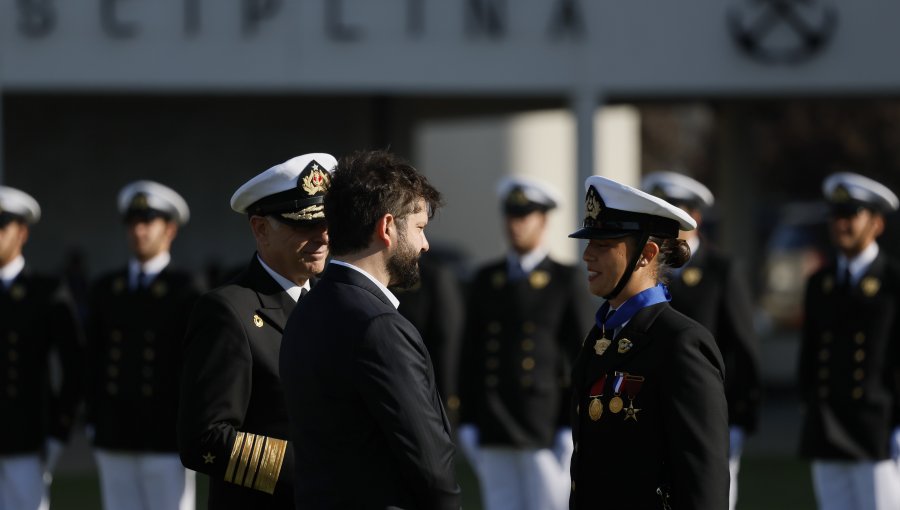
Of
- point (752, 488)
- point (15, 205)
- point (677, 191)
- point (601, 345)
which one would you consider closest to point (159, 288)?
point (15, 205)

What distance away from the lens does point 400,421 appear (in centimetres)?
340

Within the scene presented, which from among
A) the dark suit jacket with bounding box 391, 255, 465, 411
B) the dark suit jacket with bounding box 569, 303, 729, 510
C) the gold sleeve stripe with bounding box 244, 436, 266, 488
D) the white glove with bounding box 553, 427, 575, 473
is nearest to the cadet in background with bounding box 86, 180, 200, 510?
the white glove with bounding box 553, 427, 575, 473

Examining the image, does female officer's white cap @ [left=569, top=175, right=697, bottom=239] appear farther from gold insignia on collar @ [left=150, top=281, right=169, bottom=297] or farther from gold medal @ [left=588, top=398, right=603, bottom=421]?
gold insignia on collar @ [left=150, top=281, right=169, bottom=297]

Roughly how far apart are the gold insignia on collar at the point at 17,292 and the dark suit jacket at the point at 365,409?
4241 mm

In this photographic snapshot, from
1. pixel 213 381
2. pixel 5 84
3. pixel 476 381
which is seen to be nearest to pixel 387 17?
pixel 5 84

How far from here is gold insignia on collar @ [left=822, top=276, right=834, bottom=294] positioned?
7285 mm

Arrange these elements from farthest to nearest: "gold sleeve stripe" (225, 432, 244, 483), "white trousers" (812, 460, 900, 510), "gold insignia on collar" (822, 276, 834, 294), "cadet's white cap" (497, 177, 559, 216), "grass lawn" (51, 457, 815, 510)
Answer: "grass lawn" (51, 457, 815, 510)
"cadet's white cap" (497, 177, 559, 216)
"gold insignia on collar" (822, 276, 834, 294)
"white trousers" (812, 460, 900, 510)
"gold sleeve stripe" (225, 432, 244, 483)

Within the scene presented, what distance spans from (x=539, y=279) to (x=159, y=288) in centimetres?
200

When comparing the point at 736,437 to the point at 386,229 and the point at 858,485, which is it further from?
the point at 386,229

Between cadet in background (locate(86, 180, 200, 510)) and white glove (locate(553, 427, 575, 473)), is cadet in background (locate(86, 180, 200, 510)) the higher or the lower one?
the higher one

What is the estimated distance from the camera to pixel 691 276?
→ 24.9ft

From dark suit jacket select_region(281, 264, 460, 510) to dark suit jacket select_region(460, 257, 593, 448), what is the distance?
4256mm

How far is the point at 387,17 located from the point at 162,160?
464cm

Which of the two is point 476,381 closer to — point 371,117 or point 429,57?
point 429,57
